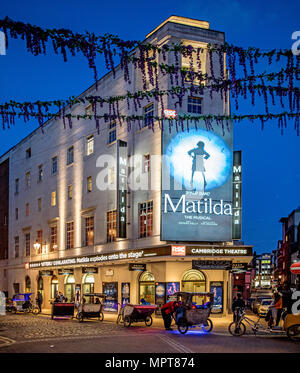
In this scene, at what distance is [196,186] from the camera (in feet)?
106

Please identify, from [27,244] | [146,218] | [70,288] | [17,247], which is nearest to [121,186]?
[146,218]

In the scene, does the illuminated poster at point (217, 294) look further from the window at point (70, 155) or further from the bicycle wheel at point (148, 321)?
the window at point (70, 155)

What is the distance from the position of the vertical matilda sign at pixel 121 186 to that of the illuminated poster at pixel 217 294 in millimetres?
6798

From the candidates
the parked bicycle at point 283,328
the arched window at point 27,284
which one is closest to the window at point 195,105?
the parked bicycle at point 283,328

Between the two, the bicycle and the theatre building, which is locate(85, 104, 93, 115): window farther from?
the bicycle

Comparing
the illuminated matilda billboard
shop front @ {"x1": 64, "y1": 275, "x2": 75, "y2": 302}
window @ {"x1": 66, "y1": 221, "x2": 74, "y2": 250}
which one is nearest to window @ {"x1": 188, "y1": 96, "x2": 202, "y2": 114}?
the illuminated matilda billboard

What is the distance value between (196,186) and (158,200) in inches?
101

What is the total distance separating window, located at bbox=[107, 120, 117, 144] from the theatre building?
76 mm

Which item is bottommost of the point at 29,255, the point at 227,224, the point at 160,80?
the point at 29,255

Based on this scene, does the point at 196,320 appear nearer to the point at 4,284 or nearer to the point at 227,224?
the point at 227,224

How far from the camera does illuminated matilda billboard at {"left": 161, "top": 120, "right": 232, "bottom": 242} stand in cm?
3173
